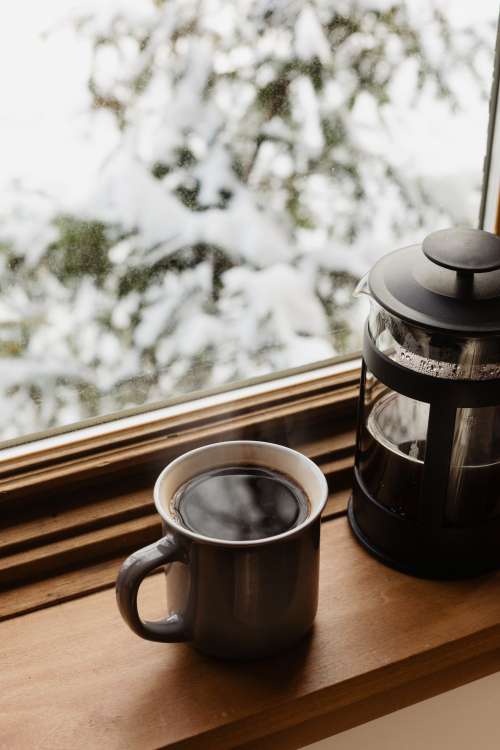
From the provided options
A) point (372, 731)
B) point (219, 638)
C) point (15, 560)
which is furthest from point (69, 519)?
point (372, 731)

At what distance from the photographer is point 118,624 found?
632 millimetres

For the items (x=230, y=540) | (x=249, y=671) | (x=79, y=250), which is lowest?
(x=249, y=671)

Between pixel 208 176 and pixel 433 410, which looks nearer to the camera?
pixel 433 410

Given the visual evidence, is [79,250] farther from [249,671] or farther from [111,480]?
[249,671]

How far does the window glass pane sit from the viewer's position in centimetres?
62

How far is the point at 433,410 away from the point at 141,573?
21 centimetres

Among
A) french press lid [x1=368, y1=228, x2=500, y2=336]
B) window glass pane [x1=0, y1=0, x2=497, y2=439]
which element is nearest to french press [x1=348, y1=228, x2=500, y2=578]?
french press lid [x1=368, y1=228, x2=500, y2=336]

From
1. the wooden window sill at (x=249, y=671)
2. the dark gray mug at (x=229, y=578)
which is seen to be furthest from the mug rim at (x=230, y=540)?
the wooden window sill at (x=249, y=671)

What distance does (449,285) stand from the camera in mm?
564

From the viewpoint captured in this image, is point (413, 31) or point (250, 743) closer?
point (250, 743)

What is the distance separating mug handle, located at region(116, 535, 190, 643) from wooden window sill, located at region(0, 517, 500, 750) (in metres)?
0.05

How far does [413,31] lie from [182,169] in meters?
0.23

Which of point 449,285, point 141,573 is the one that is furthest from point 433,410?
point 141,573

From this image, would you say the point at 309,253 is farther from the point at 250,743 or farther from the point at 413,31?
the point at 250,743
